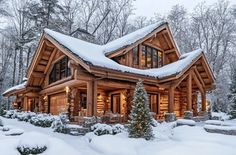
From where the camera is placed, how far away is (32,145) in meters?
10.4

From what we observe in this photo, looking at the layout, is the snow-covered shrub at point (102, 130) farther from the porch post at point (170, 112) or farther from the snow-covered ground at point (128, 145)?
the porch post at point (170, 112)

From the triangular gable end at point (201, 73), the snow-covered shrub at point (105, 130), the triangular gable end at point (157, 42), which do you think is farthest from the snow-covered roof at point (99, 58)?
the snow-covered shrub at point (105, 130)

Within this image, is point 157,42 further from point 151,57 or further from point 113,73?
point 113,73

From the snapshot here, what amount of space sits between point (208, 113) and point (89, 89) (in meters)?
12.4

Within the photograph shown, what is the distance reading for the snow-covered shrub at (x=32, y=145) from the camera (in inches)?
404

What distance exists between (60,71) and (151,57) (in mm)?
7442

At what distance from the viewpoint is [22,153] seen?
33.7 ft

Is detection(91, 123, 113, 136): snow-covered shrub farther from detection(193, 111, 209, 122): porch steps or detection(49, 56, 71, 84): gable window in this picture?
detection(193, 111, 209, 122): porch steps

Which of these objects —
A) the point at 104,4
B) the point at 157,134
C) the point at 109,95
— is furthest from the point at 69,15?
the point at 157,134

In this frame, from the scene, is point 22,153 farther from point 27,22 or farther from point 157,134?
point 27,22

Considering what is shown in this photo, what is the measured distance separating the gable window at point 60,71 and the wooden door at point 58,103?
55.7 inches

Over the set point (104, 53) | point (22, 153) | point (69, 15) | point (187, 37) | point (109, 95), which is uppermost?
point (69, 15)

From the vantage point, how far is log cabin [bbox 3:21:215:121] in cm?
1684

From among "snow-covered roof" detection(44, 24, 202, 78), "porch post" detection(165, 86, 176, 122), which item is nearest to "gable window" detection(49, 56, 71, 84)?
"snow-covered roof" detection(44, 24, 202, 78)
